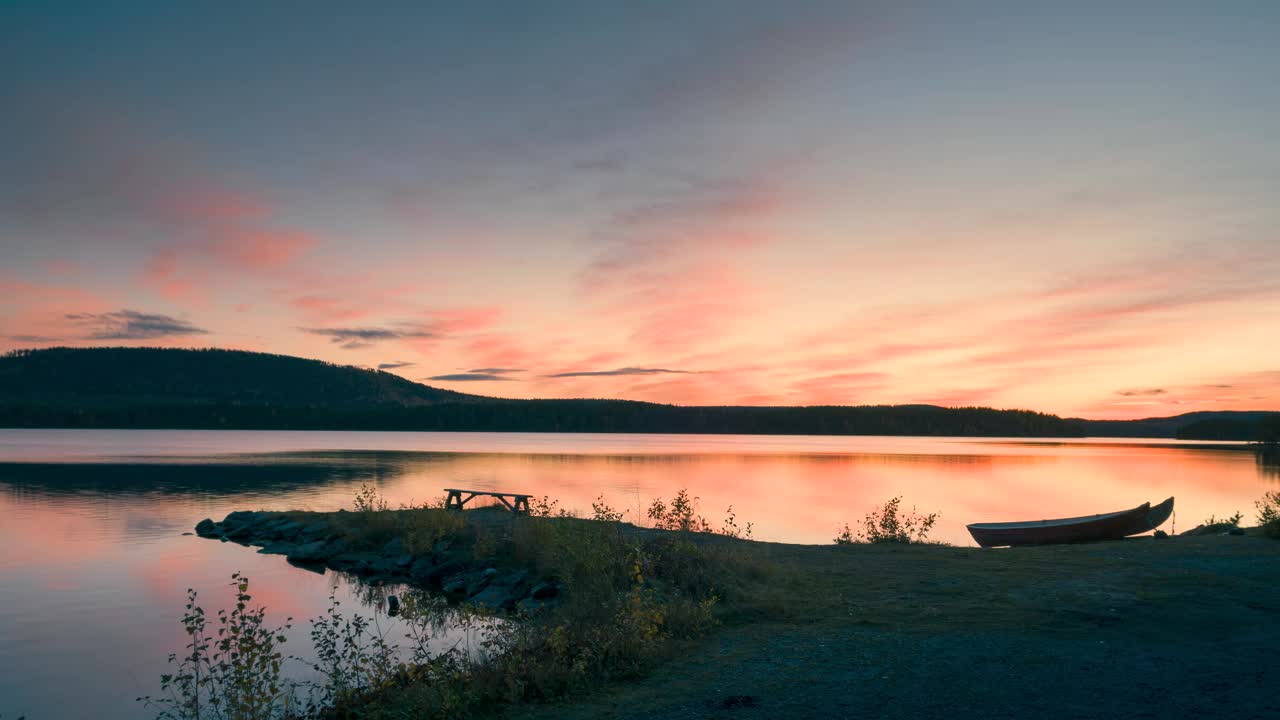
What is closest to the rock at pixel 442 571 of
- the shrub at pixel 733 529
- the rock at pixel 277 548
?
the shrub at pixel 733 529

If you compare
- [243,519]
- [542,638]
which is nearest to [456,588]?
[542,638]

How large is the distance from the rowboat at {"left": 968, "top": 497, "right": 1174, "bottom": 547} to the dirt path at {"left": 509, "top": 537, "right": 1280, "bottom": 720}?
9117mm

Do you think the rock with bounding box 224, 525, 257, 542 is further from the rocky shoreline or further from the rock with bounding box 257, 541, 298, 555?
the rock with bounding box 257, 541, 298, 555

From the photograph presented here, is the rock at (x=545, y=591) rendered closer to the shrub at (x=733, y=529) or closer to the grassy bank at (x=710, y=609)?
the grassy bank at (x=710, y=609)

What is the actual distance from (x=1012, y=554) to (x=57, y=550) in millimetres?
31224

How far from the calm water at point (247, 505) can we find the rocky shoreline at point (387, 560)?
1.14 metres

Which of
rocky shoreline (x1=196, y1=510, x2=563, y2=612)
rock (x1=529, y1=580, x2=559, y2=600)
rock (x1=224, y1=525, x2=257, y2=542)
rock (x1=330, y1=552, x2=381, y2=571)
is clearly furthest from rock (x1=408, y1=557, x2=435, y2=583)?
rock (x1=224, y1=525, x2=257, y2=542)

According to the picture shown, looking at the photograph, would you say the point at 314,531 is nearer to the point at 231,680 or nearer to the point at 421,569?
the point at 421,569

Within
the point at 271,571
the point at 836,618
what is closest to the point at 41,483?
the point at 271,571

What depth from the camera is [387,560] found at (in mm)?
23266

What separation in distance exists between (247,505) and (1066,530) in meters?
37.9

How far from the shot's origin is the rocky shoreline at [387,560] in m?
17.6

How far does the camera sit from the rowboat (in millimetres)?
23797

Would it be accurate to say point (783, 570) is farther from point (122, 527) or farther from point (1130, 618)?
point (122, 527)
